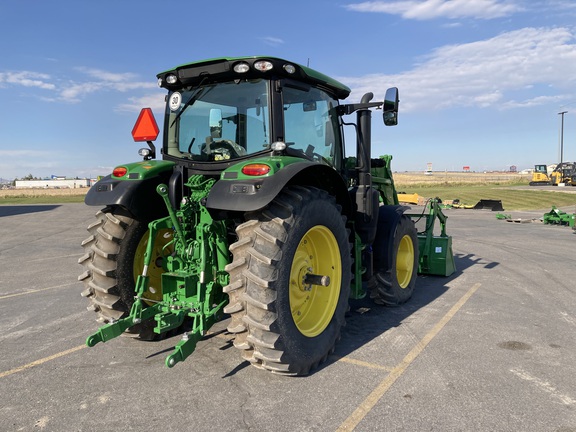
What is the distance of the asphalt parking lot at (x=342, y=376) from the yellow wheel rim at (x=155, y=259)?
0.54 m

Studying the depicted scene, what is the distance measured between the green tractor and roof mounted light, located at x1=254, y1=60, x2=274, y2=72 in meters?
0.01

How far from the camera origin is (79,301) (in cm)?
598

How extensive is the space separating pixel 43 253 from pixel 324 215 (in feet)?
31.2

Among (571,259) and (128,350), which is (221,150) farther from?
(571,259)

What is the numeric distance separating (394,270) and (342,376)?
2301 mm

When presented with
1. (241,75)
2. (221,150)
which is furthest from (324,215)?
(241,75)

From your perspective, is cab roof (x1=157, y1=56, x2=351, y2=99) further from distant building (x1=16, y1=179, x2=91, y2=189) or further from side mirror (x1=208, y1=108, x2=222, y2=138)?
distant building (x1=16, y1=179, x2=91, y2=189)

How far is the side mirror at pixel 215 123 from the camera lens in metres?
4.16

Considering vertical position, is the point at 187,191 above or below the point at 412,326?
above

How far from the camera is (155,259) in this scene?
421 centimetres

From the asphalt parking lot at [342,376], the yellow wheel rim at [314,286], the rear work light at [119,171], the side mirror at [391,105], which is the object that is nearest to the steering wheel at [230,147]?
the rear work light at [119,171]

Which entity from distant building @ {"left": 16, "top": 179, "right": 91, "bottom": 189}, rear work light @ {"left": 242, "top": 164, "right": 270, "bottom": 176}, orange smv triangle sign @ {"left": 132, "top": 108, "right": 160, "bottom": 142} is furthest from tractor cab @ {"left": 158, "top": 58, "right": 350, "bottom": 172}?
distant building @ {"left": 16, "top": 179, "right": 91, "bottom": 189}

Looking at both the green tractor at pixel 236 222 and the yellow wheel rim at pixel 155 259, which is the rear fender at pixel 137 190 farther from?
the yellow wheel rim at pixel 155 259

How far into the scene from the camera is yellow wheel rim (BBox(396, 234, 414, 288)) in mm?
6023
